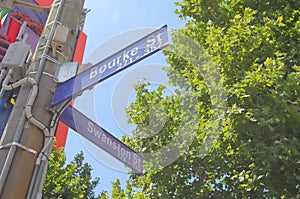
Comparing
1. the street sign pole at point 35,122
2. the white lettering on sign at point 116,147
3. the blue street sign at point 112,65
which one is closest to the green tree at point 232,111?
the white lettering on sign at point 116,147

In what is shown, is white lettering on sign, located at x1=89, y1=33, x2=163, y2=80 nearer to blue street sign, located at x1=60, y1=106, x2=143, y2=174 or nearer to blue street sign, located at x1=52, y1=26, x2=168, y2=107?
blue street sign, located at x1=52, y1=26, x2=168, y2=107

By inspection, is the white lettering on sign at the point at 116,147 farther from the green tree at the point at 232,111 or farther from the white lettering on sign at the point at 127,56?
→ the green tree at the point at 232,111

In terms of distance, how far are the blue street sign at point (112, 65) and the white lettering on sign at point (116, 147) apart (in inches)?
16.8

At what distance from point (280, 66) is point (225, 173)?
7.39 feet

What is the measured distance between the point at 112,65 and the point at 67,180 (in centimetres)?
736

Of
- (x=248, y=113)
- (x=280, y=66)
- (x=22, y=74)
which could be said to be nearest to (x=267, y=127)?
(x=248, y=113)

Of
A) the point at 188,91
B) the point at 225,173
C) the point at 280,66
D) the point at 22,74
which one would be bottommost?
the point at 22,74

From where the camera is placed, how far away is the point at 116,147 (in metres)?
3.56

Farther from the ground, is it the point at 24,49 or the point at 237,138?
the point at 237,138

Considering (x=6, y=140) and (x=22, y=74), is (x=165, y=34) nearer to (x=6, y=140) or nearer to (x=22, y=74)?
(x=22, y=74)

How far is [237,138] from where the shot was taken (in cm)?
619

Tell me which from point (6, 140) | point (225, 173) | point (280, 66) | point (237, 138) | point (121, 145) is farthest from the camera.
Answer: point (225, 173)

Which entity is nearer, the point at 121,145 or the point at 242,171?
the point at 121,145

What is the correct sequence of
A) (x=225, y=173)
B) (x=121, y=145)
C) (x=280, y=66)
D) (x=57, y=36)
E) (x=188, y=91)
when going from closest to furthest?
(x=57, y=36) → (x=121, y=145) → (x=280, y=66) → (x=225, y=173) → (x=188, y=91)
